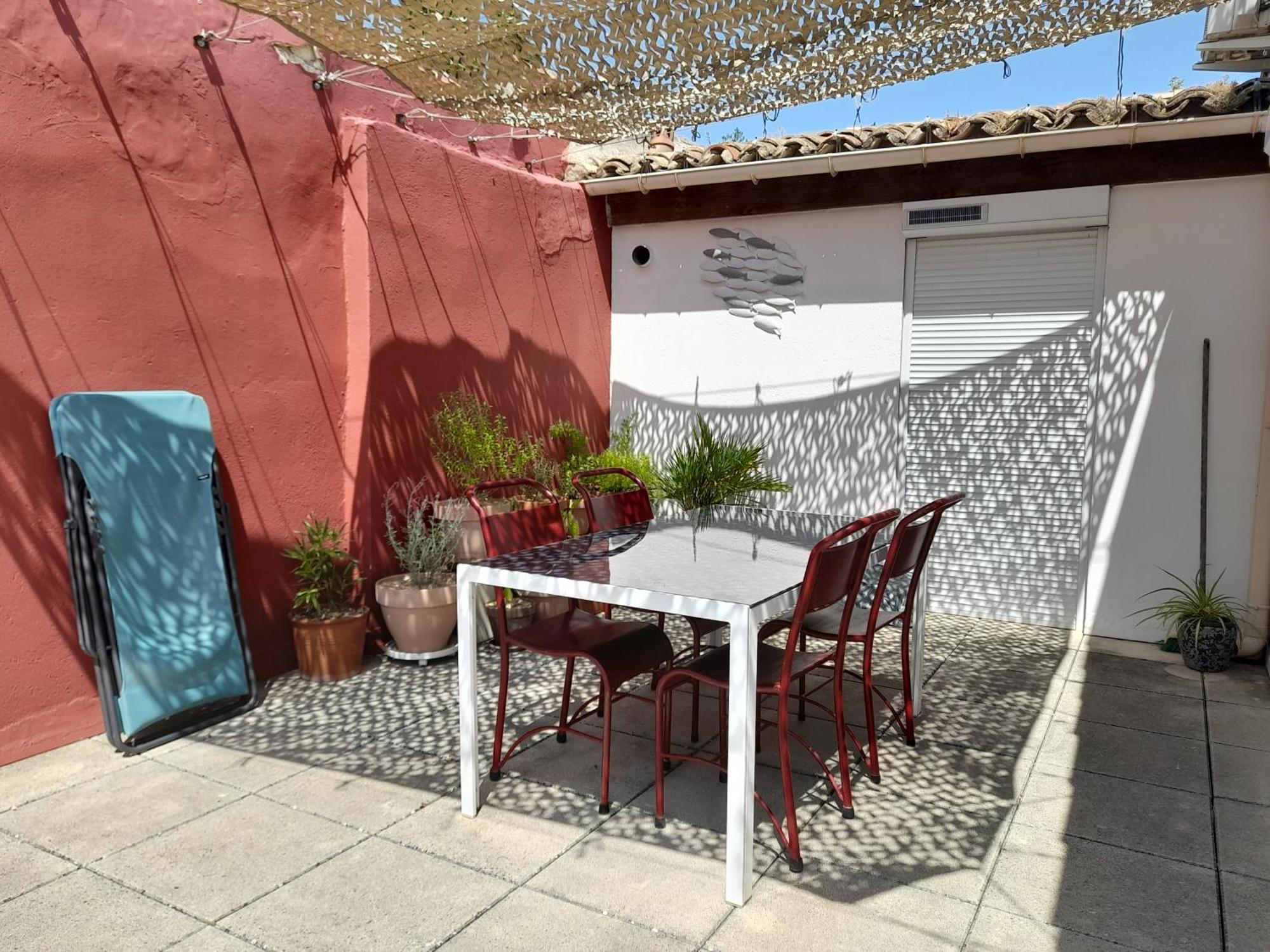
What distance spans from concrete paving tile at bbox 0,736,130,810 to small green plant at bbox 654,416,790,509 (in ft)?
11.3

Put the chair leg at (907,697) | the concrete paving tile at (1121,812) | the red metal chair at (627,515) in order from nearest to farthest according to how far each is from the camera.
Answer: the concrete paving tile at (1121,812)
the chair leg at (907,697)
the red metal chair at (627,515)

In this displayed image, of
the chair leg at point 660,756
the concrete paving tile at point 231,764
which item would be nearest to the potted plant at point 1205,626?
the chair leg at point 660,756

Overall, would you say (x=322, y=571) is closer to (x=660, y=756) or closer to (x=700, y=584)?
(x=660, y=756)

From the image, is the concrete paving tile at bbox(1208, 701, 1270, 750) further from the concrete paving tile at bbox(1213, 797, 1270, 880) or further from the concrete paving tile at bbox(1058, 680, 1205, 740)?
the concrete paving tile at bbox(1213, 797, 1270, 880)

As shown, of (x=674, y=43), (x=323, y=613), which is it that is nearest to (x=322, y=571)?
(x=323, y=613)

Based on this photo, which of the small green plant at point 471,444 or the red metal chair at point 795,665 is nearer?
the red metal chair at point 795,665

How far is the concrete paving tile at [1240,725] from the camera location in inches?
156

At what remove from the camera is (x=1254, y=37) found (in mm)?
3566

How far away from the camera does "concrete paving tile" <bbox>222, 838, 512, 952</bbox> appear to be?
2.47m

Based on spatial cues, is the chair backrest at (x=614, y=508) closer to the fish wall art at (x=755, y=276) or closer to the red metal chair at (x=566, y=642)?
the red metal chair at (x=566, y=642)

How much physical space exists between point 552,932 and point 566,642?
106cm

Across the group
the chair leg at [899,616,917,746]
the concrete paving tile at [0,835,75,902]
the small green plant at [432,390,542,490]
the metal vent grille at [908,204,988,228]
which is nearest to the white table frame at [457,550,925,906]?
the chair leg at [899,616,917,746]

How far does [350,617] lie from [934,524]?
2899 mm

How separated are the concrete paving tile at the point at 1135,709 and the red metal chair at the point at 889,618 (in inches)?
39.7
